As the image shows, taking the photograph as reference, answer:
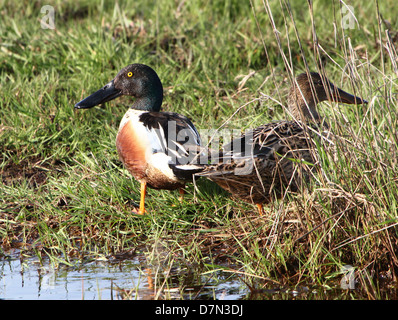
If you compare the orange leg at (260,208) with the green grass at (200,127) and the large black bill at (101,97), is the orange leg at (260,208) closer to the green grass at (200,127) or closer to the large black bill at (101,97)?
the green grass at (200,127)

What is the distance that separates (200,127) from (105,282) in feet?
6.13

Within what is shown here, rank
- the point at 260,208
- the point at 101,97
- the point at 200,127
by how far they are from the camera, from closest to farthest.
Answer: the point at 260,208 → the point at 101,97 → the point at 200,127

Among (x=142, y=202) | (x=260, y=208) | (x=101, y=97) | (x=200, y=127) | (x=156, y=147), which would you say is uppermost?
(x=101, y=97)

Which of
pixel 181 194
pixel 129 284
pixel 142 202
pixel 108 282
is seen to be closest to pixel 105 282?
pixel 108 282

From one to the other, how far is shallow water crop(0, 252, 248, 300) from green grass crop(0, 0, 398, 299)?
12cm

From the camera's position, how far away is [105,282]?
3385 millimetres

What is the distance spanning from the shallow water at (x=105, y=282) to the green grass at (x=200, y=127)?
0.12m

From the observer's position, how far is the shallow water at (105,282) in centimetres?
316

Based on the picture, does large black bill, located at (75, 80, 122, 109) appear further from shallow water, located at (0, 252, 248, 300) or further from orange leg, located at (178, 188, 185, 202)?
shallow water, located at (0, 252, 248, 300)

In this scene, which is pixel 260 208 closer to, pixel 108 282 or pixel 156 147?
pixel 156 147

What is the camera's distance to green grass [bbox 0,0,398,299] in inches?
126

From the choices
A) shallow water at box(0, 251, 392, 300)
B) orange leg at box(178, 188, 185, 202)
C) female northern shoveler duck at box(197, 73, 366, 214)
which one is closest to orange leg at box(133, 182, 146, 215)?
orange leg at box(178, 188, 185, 202)
